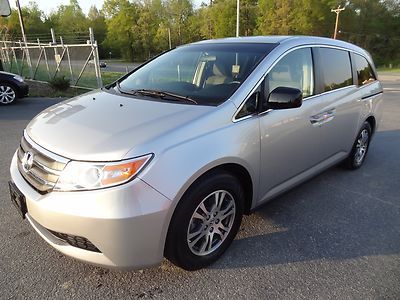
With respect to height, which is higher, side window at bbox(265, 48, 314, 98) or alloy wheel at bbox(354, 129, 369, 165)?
side window at bbox(265, 48, 314, 98)

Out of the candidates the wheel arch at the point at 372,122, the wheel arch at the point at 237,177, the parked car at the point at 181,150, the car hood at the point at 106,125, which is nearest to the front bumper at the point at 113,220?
the parked car at the point at 181,150

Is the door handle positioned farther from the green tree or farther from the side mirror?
the green tree

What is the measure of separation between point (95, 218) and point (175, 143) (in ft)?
2.16

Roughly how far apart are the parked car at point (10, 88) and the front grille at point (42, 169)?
25.4ft

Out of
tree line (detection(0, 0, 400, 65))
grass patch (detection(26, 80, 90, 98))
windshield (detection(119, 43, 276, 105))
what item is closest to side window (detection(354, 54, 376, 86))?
windshield (detection(119, 43, 276, 105))

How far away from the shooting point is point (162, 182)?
2012 millimetres

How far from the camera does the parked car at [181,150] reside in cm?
198

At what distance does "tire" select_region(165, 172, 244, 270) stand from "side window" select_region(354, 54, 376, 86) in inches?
105

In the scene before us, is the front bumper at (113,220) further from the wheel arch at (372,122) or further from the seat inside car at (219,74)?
the wheel arch at (372,122)

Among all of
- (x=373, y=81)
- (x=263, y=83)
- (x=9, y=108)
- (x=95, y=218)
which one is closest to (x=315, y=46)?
(x=263, y=83)

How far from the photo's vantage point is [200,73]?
306 centimetres

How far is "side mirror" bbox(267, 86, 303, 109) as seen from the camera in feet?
8.58

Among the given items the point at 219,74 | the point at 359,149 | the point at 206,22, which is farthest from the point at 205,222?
the point at 206,22

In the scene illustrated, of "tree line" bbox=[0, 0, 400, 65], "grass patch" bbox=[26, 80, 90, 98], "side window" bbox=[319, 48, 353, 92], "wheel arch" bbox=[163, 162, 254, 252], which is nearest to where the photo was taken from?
"wheel arch" bbox=[163, 162, 254, 252]
